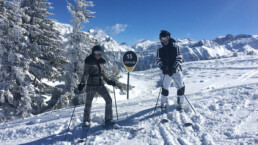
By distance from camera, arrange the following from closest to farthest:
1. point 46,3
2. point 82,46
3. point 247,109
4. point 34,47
→ point 247,109 < point 34,47 < point 46,3 < point 82,46

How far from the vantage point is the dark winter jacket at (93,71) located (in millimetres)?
4680

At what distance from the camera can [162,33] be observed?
5.27m

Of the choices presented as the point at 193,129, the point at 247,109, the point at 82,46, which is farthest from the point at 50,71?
the point at 247,109

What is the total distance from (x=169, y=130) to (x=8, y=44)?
11.6 m

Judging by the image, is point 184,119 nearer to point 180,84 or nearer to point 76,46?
point 180,84

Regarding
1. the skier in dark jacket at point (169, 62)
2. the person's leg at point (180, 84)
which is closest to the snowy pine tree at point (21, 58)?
the skier in dark jacket at point (169, 62)

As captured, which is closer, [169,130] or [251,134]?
[251,134]

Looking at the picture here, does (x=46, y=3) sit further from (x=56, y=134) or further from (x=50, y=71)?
(x=56, y=134)

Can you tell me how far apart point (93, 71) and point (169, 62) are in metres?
2.63

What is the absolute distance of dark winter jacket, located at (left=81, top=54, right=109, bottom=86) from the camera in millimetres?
4680

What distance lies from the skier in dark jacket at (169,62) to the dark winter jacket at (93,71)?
211 cm

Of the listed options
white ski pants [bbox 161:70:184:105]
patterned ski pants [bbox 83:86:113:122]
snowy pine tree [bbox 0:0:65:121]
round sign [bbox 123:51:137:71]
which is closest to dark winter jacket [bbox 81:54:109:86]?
patterned ski pants [bbox 83:86:113:122]

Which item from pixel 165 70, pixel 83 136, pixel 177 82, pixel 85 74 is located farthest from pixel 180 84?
pixel 83 136

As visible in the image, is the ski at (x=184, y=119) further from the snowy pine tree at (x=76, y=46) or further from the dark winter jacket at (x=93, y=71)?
the snowy pine tree at (x=76, y=46)
